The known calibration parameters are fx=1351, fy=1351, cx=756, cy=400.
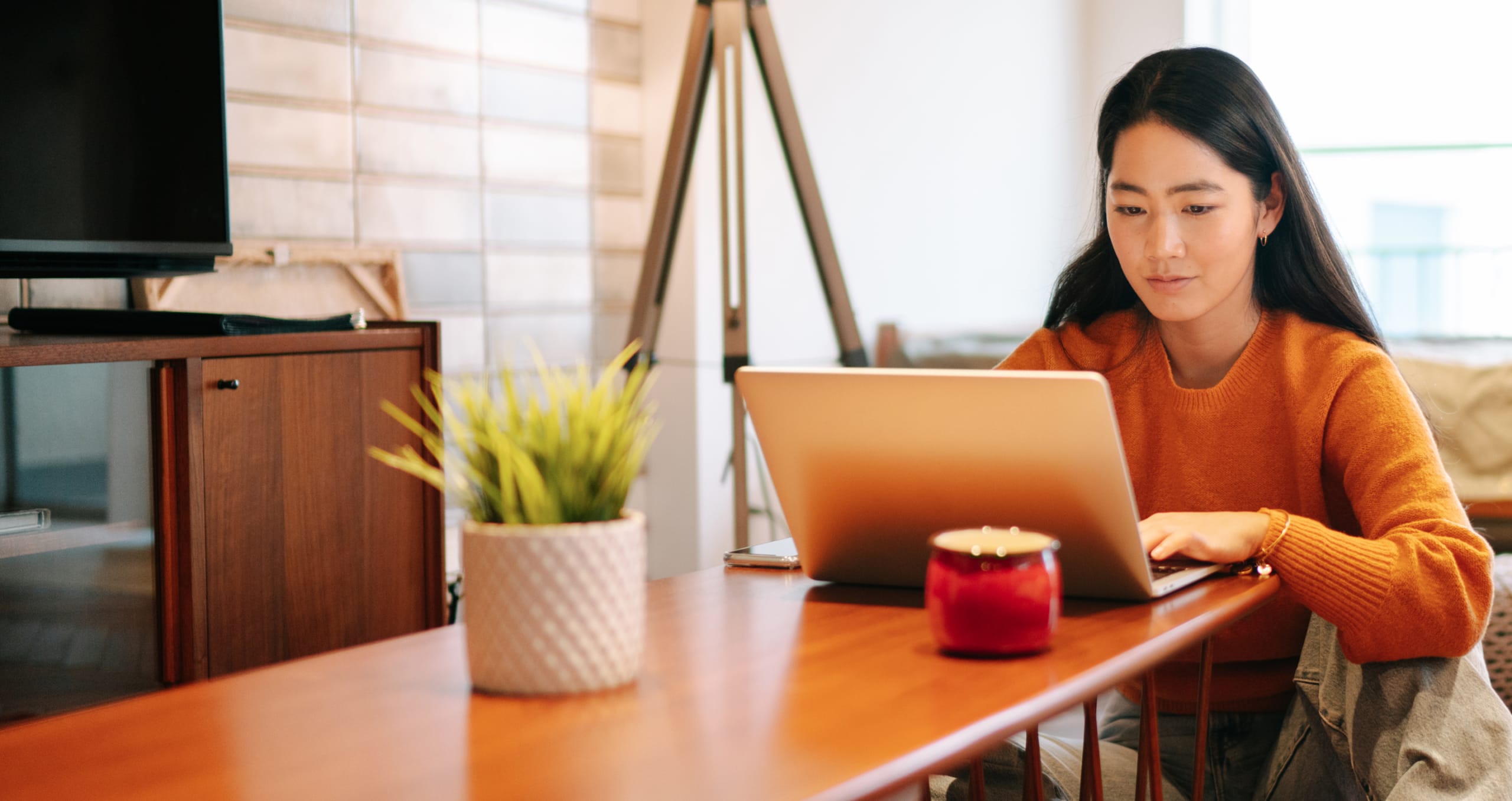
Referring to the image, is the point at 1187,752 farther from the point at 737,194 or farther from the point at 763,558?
the point at 737,194

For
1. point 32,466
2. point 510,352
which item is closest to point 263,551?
point 32,466

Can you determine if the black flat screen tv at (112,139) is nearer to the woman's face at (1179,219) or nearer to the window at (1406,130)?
the woman's face at (1179,219)

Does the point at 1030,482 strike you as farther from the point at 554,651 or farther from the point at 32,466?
the point at 32,466

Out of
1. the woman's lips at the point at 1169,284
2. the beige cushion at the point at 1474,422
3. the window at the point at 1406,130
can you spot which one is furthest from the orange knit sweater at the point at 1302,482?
the window at the point at 1406,130

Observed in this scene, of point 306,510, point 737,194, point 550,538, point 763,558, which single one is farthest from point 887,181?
point 550,538

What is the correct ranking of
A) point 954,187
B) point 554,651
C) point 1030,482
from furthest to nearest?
point 954,187, point 1030,482, point 554,651

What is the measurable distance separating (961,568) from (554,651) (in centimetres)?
27

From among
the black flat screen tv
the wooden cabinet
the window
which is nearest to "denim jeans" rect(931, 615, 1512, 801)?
the wooden cabinet

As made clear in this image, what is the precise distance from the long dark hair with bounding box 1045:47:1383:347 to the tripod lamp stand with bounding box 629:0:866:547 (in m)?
1.14

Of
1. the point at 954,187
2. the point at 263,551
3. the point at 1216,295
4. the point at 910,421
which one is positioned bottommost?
the point at 263,551

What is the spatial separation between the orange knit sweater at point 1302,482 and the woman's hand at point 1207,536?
17mm

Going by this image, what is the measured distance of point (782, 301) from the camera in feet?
11.7

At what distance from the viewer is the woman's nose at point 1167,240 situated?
1381mm

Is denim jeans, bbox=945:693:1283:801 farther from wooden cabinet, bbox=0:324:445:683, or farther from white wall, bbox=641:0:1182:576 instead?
white wall, bbox=641:0:1182:576
